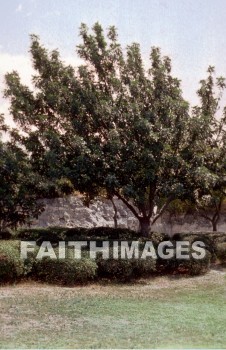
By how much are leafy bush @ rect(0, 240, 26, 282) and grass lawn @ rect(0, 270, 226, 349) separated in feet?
1.10

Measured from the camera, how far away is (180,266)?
14148 millimetres

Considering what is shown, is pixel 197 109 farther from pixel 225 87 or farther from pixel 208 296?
pixel 208 296

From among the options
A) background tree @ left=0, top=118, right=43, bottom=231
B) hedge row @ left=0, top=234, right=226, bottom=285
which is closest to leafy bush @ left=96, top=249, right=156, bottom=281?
hedge row @ left=0, top=234, right=226, bottom=285

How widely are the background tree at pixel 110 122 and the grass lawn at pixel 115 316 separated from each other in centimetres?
330

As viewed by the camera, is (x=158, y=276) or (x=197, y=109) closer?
(x=158, y=276)

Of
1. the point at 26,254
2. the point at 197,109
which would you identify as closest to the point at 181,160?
the point at 197,109

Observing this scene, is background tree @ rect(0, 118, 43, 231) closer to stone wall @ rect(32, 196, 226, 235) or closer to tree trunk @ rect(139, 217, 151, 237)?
tree trunk @ rect(139, 217, 151, 237)

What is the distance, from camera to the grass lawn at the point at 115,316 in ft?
24.4

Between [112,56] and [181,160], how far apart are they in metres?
4.04

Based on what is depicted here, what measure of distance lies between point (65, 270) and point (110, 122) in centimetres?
484

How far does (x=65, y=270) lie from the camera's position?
12.1 meters

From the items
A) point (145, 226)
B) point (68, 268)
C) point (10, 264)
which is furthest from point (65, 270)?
point (145, 226)

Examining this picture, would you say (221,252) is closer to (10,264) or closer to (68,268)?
(68,268)

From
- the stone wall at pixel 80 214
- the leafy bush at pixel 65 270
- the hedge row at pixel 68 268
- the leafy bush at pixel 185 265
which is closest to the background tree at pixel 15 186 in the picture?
the hedge row at pixel 68 268
